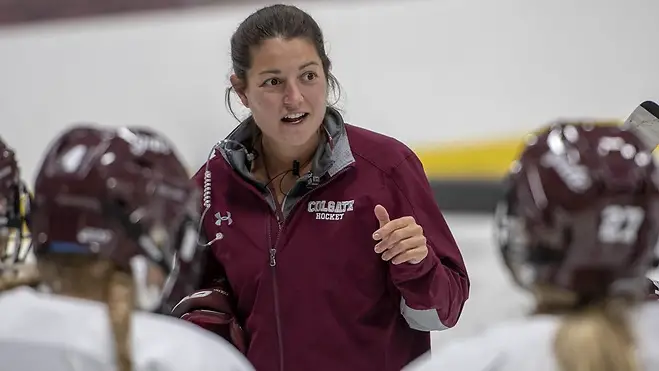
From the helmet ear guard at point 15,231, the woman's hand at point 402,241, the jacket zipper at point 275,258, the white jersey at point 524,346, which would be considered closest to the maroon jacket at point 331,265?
the jacket zipper at point 275,258

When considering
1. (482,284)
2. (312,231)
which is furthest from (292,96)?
(482,284)

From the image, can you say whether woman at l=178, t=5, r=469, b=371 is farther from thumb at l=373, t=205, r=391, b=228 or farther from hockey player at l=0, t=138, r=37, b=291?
hockey player at l=0, t=138, r=37, b=291

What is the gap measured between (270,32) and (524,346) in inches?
29.9

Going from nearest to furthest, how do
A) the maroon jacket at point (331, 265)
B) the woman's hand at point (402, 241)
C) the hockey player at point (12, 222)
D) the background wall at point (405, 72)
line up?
the hockey player at point (12, 222)
the woman's hand at point (402, 241)
the maroon jacket at point (331, 265)
the background wall at point (405, 72)

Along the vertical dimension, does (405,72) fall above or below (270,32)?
below

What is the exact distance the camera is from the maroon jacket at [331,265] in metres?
1.46

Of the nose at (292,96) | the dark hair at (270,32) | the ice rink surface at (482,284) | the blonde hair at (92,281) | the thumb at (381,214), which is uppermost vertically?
the dark hair at (270,32)

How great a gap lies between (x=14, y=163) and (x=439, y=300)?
63 centimetres

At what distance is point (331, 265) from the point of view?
1474 millimetres

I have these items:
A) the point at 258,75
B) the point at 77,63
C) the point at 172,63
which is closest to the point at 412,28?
the point at 172,63

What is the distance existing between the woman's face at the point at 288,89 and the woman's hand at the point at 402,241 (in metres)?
0.25

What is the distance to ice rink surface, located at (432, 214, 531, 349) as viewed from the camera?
2557 millimetres

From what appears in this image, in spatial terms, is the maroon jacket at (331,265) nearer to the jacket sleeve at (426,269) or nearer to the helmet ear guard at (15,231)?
the jacket sleeve at (426,269)

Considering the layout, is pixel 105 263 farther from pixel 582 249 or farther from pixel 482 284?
pixel 482 284
